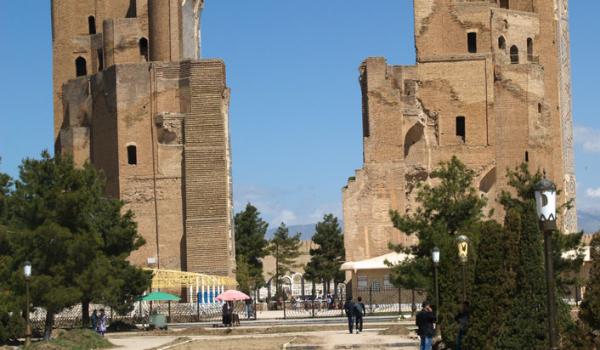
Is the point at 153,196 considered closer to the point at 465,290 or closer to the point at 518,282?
the point at 465,290

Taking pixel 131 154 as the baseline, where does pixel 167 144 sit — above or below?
above

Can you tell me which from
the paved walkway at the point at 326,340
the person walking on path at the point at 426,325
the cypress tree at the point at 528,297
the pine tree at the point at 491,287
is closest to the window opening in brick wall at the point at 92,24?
the paved walkway at the point at 326,340

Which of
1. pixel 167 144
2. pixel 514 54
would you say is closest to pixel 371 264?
pixel 167 144

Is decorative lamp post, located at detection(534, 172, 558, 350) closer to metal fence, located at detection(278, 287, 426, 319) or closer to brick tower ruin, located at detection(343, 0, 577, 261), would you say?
metal fence, located at detection(278, 287, 426, 319)

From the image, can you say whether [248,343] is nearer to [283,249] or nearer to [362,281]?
[362,281]

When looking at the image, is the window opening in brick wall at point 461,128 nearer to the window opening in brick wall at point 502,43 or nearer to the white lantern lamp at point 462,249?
the window opening in brick wall at point 502,43

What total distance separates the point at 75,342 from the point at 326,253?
4495 centimetres

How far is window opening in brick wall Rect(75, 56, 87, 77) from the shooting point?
61875 millimetres

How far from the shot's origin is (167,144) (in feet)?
177

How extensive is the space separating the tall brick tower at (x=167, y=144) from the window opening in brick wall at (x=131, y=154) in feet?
0.14

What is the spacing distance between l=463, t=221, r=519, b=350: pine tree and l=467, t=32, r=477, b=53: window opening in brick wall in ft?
129

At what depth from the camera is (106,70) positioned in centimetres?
5550

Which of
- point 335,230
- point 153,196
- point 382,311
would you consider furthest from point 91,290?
point 335,230

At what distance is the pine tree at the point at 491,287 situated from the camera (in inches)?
753
